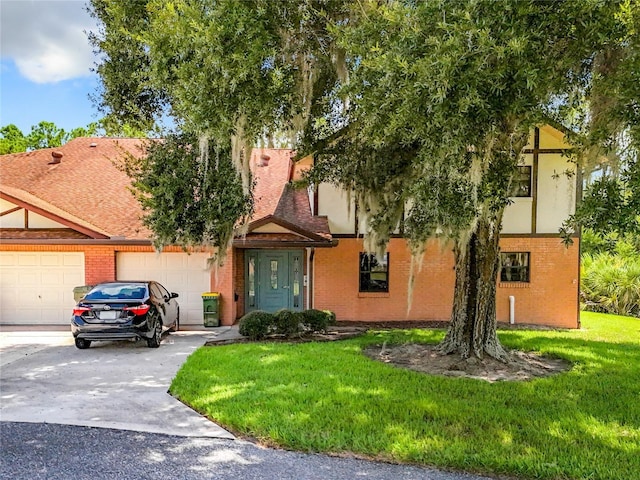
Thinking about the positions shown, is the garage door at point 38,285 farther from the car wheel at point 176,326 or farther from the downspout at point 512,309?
the downspout at point 512,309

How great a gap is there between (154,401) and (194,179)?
3.50 meters

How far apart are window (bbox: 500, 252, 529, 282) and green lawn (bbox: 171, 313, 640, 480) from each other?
4.89 m

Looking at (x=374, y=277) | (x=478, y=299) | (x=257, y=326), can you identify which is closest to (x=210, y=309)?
(x=257, y=326)

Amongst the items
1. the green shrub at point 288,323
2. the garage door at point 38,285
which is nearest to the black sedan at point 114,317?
the green shrub at point 288,323

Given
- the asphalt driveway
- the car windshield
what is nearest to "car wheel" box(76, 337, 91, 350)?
the asphalt driveway

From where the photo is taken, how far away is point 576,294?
45.6 feet

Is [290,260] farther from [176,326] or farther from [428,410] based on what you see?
[428,410]

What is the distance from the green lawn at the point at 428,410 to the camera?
465 cm

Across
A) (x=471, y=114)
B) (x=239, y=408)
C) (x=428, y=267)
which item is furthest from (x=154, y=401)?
(x=428, y=267)

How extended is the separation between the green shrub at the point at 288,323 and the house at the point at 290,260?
218 centimetres

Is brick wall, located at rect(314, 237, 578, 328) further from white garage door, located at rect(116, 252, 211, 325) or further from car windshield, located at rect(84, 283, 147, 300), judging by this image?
car windshield, located at rect(84, 283, 147, 300)

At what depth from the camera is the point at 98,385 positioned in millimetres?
7230

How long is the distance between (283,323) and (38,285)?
7.53 meters

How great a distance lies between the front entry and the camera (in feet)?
47.0
